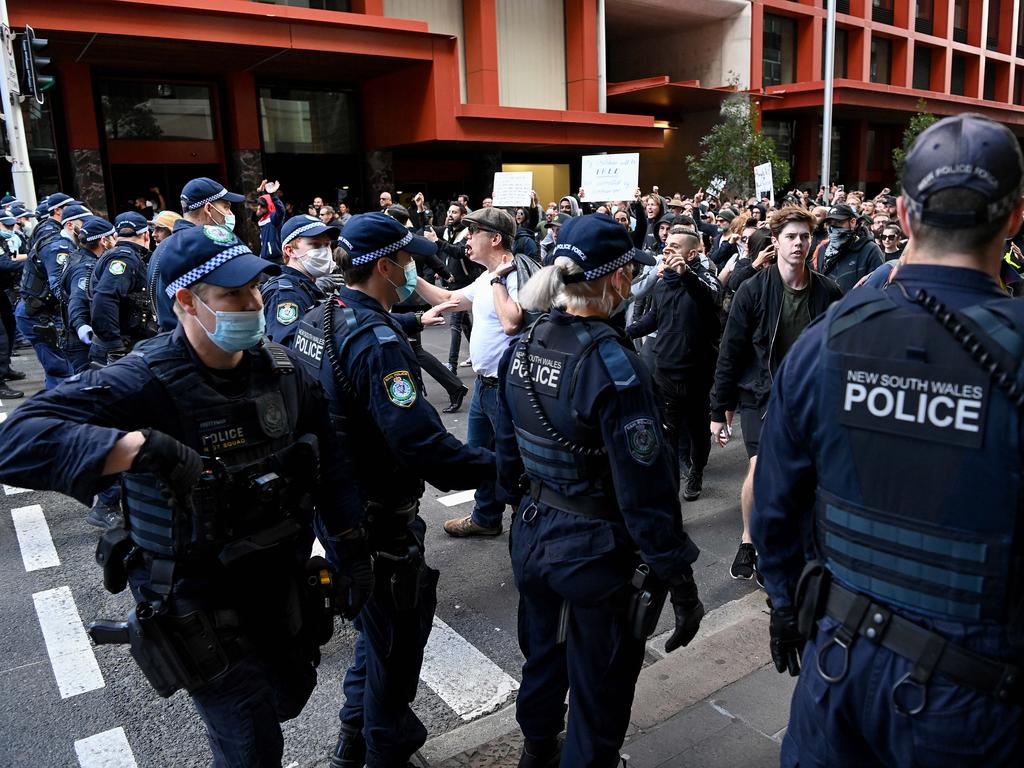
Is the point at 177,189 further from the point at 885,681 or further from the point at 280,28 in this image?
the point at 885,681

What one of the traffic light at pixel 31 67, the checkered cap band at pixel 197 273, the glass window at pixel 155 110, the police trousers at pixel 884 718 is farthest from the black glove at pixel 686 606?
the glass window at pixel 155 110

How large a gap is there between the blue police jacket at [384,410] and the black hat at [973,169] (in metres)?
1.80

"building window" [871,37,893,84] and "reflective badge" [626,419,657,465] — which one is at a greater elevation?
"building window" [871,37,893,84]

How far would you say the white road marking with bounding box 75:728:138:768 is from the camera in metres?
3.31

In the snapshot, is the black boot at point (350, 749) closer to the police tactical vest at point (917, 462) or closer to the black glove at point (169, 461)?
the black glove at point (169, 461)

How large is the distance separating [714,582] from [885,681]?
3.11 meters

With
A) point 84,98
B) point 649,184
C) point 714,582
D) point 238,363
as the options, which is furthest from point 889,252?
point 649,184

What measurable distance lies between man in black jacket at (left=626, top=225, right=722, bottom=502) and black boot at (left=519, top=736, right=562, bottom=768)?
3.32 meters

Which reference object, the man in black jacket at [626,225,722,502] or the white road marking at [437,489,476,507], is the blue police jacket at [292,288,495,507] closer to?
the white road marking at [437,489,476,507]

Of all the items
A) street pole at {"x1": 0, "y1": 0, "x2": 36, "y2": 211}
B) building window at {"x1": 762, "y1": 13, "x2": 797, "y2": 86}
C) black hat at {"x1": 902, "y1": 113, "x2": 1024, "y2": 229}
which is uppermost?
building window at {"x1": 762, "y1": 13, "x2": 797, "y2": 86}

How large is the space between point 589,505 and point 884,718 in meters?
1.12

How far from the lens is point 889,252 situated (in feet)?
28.8

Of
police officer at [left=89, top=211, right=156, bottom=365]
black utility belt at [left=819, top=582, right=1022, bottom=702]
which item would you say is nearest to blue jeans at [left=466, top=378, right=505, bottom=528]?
police officer at [left=89, top=211, right=156, bottom=365]

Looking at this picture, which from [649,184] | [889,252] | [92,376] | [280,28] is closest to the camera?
[92,376]
